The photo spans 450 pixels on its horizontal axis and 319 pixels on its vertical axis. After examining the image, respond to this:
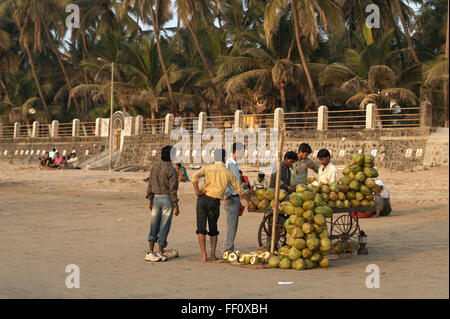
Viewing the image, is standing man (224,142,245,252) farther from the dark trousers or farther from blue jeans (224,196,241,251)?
the dark trousers

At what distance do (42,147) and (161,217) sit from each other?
35.8 m

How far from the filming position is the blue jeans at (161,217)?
27.0 feet

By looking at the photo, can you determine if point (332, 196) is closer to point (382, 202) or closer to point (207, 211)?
point (207, 211)

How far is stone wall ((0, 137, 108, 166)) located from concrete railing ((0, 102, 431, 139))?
53cm

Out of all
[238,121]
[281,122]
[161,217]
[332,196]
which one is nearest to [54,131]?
[238,121]

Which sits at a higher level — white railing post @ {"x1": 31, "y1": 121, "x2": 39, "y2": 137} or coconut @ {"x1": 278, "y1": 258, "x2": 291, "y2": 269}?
white railing post @ {"x1": 31, "y1": 121, "x2": 39, "y2": 137}

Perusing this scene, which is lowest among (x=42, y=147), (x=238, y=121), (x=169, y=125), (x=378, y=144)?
(x=42, y=147)

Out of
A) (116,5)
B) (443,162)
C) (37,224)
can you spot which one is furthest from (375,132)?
(116,5)

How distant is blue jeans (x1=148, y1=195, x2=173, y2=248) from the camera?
8242mm

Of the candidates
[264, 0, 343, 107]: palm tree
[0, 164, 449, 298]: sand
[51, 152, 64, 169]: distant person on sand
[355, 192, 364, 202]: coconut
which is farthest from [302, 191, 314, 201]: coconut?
[51, 152, 64, 169]: distant person on sand

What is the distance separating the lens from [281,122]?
89.6 ft

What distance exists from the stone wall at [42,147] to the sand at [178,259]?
21.2 meters

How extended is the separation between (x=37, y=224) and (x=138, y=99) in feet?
82.2
